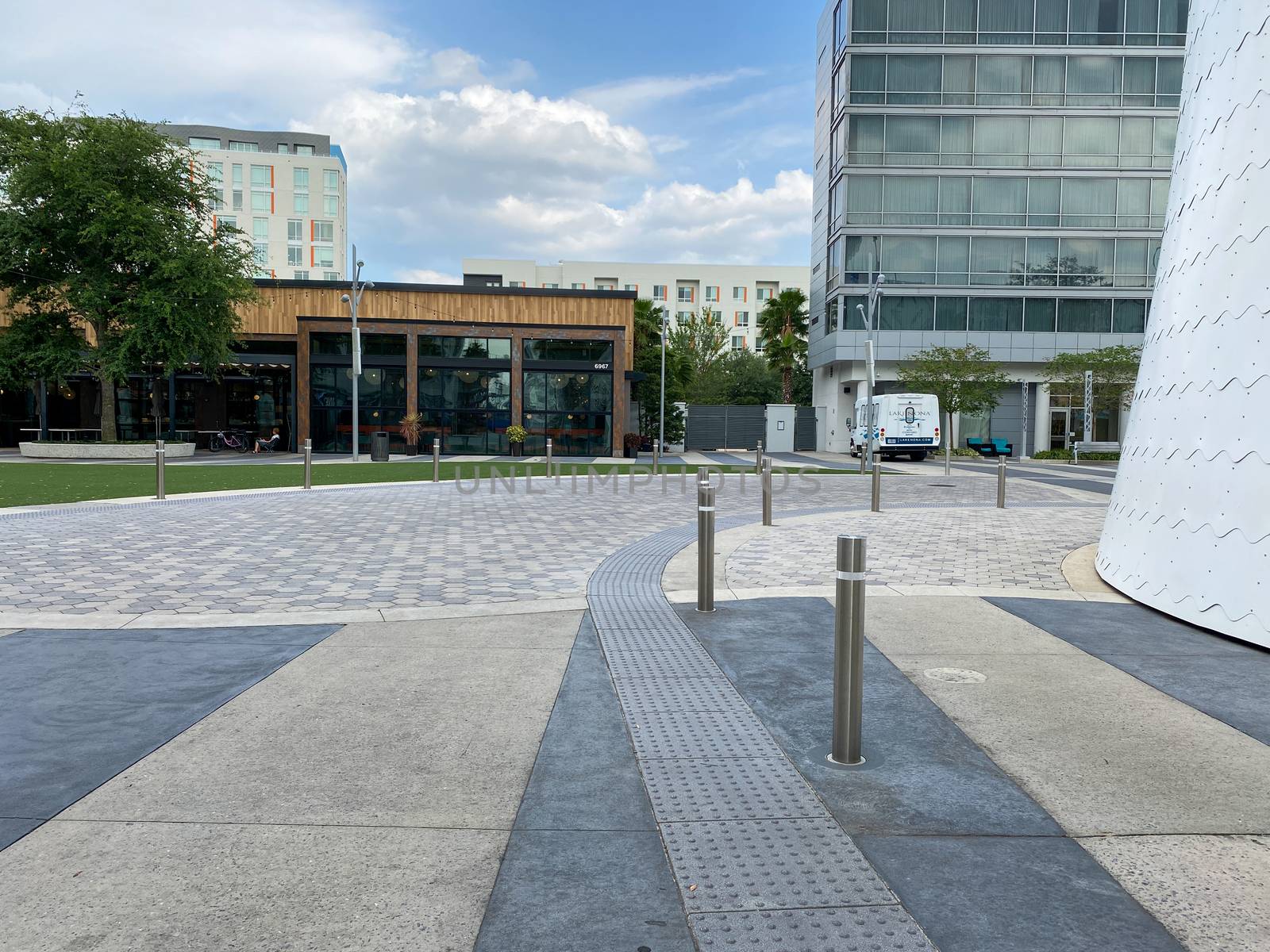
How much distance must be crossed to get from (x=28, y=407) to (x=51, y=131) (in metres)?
14.1

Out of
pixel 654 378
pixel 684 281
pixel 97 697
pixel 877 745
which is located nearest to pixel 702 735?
pixel 877 745

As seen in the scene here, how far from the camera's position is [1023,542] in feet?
35.6

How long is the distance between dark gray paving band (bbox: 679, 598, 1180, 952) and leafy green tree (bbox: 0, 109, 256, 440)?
30.5m

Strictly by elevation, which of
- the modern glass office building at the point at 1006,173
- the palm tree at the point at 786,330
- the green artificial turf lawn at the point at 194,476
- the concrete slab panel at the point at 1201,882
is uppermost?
the modern glass office building at the point at 1006,173

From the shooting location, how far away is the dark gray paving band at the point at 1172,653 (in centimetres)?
450

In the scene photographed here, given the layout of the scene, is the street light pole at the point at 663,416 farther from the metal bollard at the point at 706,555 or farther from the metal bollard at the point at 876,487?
the metal bollard at the point at 706,555

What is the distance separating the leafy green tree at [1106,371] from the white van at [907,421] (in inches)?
381

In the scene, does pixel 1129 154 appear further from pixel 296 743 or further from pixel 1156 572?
pixel 296 743

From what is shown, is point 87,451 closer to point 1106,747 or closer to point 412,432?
point 412,432

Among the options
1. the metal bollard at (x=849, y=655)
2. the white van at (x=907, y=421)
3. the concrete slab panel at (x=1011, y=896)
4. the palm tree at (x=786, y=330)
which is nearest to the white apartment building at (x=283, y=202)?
the palm tree at (x=786, y=330)

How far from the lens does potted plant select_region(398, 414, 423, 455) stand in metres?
36.4

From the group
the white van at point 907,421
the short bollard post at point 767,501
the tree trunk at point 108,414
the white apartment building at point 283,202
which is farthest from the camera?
the white apartment building at point 283,202

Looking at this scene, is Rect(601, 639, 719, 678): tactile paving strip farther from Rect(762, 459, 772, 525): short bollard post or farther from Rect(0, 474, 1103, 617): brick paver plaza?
Rect(762, 459, 772, 525): short bollard post

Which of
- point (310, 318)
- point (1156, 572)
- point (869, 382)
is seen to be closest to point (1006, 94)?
point (869, 382)
